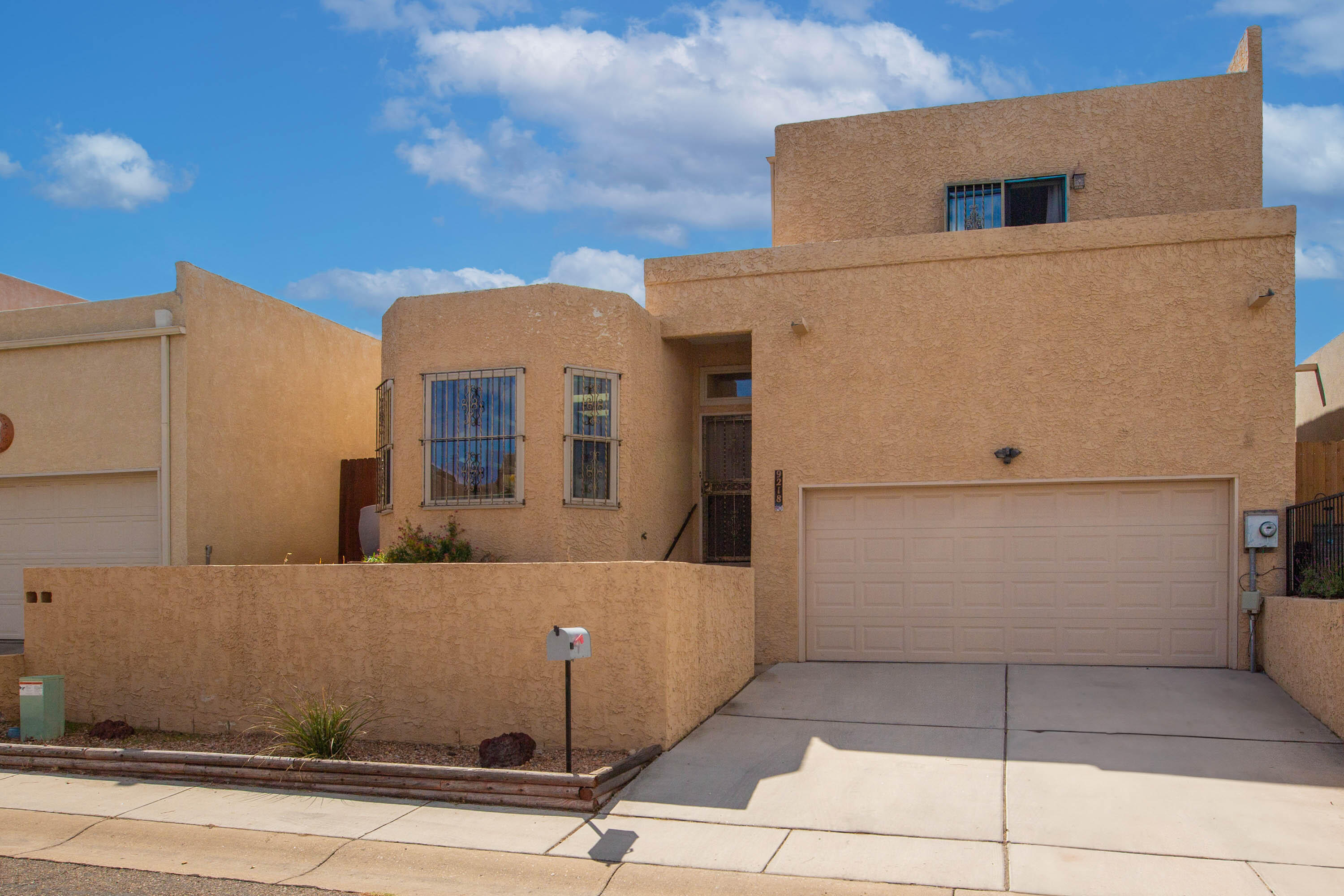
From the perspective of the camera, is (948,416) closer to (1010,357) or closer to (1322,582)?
(1010,357)

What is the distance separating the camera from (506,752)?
332 inches

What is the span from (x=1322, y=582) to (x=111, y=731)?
1125cm

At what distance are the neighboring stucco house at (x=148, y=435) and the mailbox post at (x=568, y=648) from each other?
7.03 meters

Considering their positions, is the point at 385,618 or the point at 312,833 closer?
the point at 312,833

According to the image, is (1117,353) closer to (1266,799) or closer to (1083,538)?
(1083,538)

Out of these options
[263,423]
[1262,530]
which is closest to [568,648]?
[1262,530]

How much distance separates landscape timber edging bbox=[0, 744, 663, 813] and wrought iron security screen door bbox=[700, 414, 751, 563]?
17.2 feet

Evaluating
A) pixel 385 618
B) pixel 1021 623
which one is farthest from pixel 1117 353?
pixel 385 618

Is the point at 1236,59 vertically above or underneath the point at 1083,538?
above

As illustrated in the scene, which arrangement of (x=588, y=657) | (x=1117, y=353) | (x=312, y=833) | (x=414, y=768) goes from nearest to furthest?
(x=312, y=833), (x=414, y=768), (x=588, y=657), (x=1117, y=353)

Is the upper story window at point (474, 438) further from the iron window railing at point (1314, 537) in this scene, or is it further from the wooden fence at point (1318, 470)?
the wooden fence at point (1318, 470)

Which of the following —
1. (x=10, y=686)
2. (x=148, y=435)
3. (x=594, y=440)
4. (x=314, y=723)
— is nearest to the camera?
(x=314, y=723)

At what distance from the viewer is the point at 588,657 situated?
8.86m

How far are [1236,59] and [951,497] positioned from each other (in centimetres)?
695
